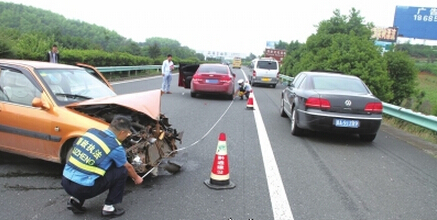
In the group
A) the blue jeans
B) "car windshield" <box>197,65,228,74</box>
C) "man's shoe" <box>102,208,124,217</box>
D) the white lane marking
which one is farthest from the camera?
the blue jeans

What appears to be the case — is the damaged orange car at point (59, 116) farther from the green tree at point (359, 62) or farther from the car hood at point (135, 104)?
the green tree at point (359, 62)

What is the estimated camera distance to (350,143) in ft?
25.9

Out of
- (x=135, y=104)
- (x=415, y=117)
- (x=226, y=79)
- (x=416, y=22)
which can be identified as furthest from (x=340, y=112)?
(x=416, y=22)

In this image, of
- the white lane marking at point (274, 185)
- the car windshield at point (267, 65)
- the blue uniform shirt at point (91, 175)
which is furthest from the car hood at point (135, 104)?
the car windshield at point (267, 65)

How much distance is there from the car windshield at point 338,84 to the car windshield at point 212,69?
702 centimetres

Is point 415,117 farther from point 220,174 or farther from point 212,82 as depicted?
point 212,82

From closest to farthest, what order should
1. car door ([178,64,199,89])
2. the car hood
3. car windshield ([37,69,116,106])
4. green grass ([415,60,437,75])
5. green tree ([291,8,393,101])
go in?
the car hood → car windshield ([37,69,116,106]) → car door ([178,64,199,89]) → green tree ([291,8,393,101]) → green grass ([415,60,437,75])

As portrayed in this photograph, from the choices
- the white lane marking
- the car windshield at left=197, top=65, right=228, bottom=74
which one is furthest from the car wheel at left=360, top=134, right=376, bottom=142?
the car windshield at left=197, top=65, right=228, bottom=74

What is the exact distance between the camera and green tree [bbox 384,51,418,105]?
2056 centimetres

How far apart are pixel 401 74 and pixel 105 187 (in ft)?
67.8

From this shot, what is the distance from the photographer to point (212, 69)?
15484mm

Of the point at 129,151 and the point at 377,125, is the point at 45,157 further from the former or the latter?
the point at 377,125

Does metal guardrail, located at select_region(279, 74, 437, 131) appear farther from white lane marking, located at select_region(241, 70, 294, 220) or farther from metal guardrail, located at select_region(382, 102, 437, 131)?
white lane marking, located at select_region(241, 70, 294, 220)

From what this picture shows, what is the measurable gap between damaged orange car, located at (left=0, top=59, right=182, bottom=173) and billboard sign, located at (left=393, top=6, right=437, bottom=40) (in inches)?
1342
